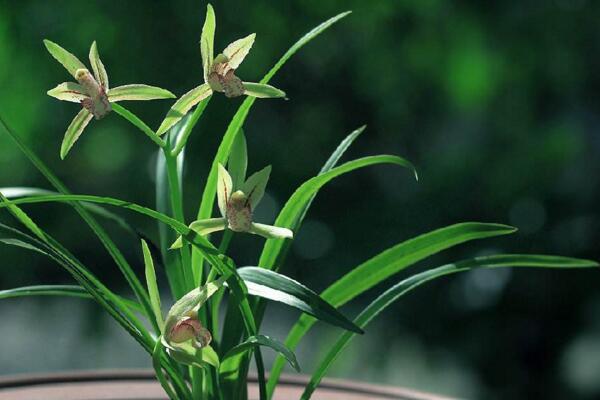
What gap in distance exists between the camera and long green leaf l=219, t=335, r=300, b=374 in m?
0.68

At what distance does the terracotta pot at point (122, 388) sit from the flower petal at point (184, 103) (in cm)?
42

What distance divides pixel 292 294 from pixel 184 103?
163 millimetres

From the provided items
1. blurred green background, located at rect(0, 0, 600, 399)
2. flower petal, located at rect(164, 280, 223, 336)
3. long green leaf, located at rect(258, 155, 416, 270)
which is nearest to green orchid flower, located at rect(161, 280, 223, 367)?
flower petal, located at rect(164, 280, 223, 336)

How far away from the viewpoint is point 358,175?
288cm

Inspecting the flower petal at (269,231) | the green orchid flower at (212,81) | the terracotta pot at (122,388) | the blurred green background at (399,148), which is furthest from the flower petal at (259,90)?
the blurred green background at (399,148)

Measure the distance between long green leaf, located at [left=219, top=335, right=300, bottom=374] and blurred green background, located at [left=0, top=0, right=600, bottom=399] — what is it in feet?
6.18

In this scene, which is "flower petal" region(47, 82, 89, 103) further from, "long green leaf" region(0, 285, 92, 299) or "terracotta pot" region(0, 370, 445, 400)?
"terracotta pot" region(0, 370, 445, 400)

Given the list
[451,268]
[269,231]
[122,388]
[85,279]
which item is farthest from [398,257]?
[122,388]

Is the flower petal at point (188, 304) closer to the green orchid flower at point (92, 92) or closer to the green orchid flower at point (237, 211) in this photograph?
the green orchid flower at point (237, 211)

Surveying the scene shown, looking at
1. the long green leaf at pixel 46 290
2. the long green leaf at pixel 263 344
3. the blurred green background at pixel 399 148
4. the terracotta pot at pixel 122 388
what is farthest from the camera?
the blurred green background at pixel 399 148

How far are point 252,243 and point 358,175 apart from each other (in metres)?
0.37

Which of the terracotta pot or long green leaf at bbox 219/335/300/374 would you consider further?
the terracotta pot

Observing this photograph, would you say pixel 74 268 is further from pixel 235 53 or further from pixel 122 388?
pixel 122 388

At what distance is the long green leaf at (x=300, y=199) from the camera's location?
75cm
